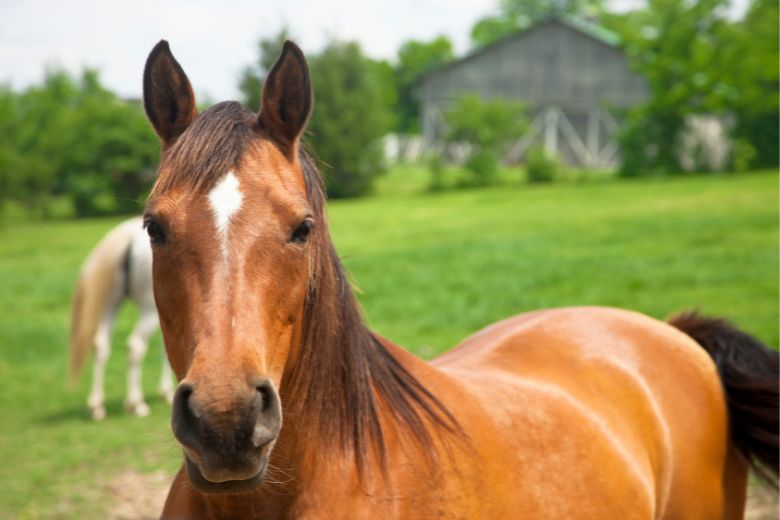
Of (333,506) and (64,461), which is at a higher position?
(333,506)

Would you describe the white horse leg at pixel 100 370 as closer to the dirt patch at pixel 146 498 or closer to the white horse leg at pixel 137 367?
the white horse leg at pixel 137 367

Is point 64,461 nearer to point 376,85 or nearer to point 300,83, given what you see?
point 300,83

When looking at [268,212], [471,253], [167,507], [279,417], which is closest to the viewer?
[279,417]

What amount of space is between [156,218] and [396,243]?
17.4 meters

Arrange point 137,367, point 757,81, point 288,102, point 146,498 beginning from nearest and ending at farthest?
point 288,102
point 146,498
point 137,367
point 757,81

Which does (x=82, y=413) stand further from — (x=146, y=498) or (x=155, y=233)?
(x=155, y=233)

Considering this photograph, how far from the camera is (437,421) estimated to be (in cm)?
250

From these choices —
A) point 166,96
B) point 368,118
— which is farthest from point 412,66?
point 166,96

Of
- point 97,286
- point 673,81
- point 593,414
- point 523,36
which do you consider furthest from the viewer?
point 523,36

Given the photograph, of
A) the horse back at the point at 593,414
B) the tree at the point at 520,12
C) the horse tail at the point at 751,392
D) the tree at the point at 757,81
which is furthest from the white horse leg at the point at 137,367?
the tree at the point at 520,12

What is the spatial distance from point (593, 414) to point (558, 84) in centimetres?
4051

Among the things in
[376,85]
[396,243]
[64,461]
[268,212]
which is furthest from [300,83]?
[376,85]

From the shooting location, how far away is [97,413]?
875cm

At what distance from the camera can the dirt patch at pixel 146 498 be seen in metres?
4.81
